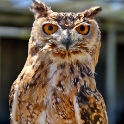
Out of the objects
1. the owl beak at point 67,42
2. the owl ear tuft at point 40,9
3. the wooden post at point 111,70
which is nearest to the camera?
the owl beak at point 67,42

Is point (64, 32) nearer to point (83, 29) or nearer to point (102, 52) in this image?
point (83, 29)

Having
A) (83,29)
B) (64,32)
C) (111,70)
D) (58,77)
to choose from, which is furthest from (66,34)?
(111,70)

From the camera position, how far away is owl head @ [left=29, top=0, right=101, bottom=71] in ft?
6.24

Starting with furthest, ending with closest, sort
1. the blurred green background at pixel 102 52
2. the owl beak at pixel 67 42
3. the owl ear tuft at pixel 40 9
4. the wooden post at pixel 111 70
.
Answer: the wooden post at pixel 111 70, the blurred green background at pixel 102 52, the owl ear tuft at pixel 40 9, the owl beak at pixel 67 42

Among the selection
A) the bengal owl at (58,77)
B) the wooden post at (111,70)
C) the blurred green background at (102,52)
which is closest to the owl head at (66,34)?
the bengal owl at (58,77)

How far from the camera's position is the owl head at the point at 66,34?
1.90 meters

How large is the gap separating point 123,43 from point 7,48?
2.97 metres

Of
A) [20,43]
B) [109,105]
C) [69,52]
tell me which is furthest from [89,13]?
[109,105]

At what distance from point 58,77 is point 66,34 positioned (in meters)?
0.23

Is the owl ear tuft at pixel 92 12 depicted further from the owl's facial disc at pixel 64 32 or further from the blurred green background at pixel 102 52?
the blurred green background at pixel 102 52

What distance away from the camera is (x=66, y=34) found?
1.88m

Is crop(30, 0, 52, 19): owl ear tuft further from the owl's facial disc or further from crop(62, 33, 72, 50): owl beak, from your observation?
crop(62, 33, 72, 50): owl beak

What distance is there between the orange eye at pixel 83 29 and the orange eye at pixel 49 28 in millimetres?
108

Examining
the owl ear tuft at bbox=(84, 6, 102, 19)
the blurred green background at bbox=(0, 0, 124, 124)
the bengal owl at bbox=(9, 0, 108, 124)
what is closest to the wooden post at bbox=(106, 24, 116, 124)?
the blurred green background at bbox=(0, 0, 124, 124)
